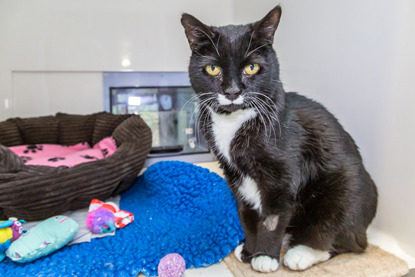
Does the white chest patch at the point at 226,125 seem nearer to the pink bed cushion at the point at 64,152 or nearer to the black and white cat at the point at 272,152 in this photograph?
the black and white cat at the point at 272,152

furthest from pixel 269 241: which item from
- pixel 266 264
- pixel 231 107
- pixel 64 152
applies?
pixel 64 152

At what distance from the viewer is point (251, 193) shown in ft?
2.79

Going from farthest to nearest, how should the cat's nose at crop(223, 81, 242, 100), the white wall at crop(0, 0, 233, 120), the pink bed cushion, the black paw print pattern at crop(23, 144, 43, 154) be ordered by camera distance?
the white wall at crop(0, 0, 233, 120), the black paw print pattern at crop(23, 144, 43, 154), the pink bed cushion, the cat's nose at crop(223, 81, 242, 100)

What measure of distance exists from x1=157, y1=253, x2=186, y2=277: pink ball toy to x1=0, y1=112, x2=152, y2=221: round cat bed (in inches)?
21.8

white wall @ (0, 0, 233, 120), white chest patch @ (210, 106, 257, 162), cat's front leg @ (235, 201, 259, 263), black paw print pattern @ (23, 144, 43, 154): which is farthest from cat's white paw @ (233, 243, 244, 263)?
white wall @ (0, 0, 233, 120)

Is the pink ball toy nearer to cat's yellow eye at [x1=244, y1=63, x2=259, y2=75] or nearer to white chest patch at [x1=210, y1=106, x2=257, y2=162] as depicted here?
white chest patch at [x1=210, y1=106, x2=257, y2=162]

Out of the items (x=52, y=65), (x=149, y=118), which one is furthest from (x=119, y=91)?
(x=52, y=65)

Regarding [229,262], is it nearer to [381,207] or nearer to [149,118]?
[381,207]

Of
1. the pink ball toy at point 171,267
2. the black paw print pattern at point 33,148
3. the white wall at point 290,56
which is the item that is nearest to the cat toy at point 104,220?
the pink ball toy at point 171,267

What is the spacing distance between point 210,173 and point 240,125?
0.52m

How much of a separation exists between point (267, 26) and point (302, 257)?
0.60 m

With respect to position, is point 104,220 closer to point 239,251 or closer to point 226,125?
point 239,251

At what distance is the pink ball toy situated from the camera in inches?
32.2

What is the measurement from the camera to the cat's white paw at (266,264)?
0.81 meters
